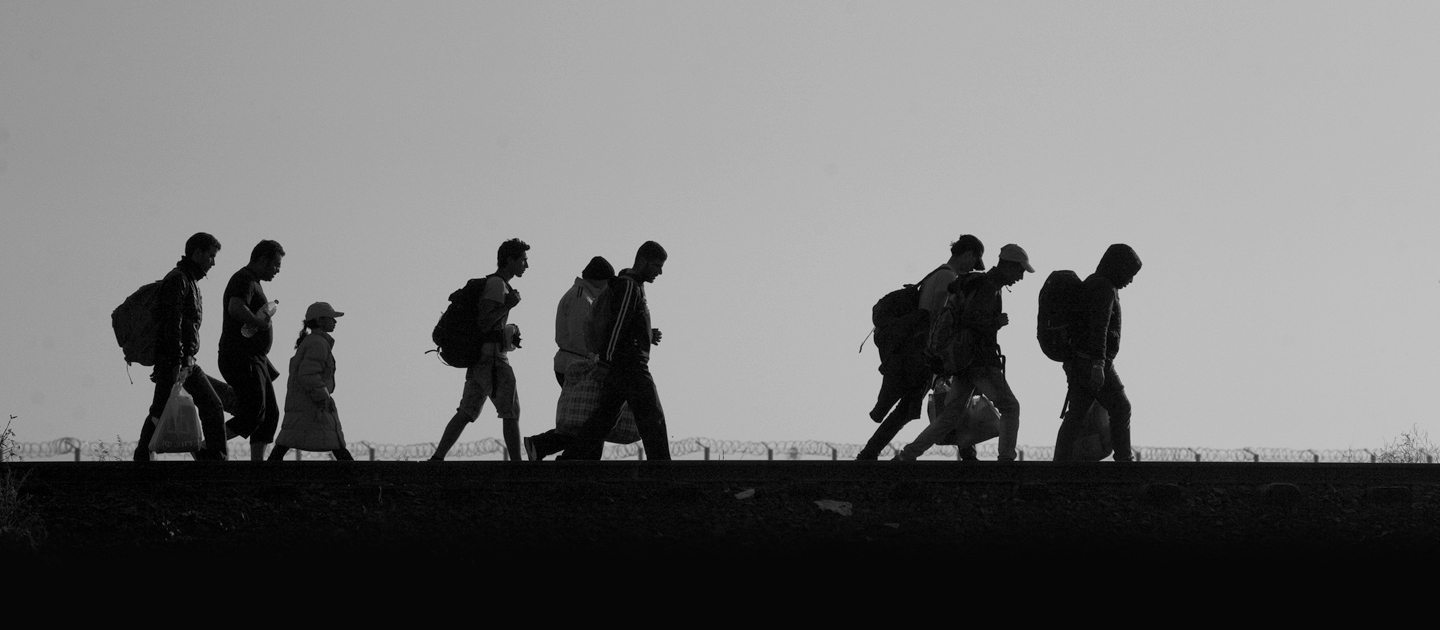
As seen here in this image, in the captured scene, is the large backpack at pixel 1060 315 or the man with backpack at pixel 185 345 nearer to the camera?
the man with backpack at pixel 185 345

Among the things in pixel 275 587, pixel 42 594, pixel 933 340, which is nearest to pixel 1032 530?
pixel 933 340

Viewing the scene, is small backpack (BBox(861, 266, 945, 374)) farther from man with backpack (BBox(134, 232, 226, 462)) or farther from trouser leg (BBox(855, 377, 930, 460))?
man with backpack (BBox(134, 232, 226, 462))

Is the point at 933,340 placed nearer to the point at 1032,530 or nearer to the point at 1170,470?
the point at 1170,470

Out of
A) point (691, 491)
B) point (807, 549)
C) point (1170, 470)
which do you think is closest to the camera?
point (807, 549)

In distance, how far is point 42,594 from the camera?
7.45 metres

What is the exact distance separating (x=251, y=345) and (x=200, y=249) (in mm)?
657

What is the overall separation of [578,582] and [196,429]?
13.9ft

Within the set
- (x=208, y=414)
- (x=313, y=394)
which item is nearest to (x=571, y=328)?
(x=313, y=394)

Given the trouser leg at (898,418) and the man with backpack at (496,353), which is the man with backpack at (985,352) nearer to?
the trouser leg at (898,418)

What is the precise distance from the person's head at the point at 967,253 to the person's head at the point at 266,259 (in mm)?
4112

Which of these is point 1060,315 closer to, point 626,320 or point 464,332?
point 626,320

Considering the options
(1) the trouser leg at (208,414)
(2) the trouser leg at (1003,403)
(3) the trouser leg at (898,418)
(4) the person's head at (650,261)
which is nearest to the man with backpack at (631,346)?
(4) the person's head at (650,261)

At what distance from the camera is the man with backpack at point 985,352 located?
11.6 m

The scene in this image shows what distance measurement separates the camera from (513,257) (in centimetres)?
1193
